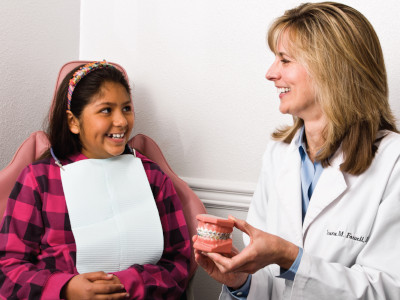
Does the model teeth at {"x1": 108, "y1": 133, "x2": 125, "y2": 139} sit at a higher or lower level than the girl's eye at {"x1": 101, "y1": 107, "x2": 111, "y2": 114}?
lower

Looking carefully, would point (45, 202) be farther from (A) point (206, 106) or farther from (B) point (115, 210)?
(A) point (206, 106)

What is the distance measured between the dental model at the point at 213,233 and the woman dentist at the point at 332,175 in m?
0.04

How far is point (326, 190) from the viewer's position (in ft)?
4.11

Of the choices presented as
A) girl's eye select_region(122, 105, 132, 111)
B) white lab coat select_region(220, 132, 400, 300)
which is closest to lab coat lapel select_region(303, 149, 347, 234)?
white lab coat select_region(220, 132, 400, 300)

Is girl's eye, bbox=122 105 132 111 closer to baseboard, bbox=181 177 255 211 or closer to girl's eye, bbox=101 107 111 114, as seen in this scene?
girl's eye, bbox=101 107 111 114

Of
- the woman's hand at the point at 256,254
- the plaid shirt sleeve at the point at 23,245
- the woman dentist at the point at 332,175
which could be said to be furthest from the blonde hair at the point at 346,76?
the plaid shirt sleeve at the point at 23,245

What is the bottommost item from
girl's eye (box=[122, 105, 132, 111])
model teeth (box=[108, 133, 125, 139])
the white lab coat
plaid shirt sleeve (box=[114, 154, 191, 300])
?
plaid shirt sleeve (box=[114, 154, 191, 300])

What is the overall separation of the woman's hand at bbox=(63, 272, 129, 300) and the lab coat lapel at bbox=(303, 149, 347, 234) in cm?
61

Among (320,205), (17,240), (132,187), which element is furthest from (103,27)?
(320,205)

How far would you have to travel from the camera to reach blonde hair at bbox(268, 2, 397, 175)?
4.14ft

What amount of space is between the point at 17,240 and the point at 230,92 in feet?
3.47

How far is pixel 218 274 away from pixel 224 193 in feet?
2.60

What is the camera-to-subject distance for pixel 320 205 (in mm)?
1249

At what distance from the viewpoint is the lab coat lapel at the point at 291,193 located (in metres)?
1.29
